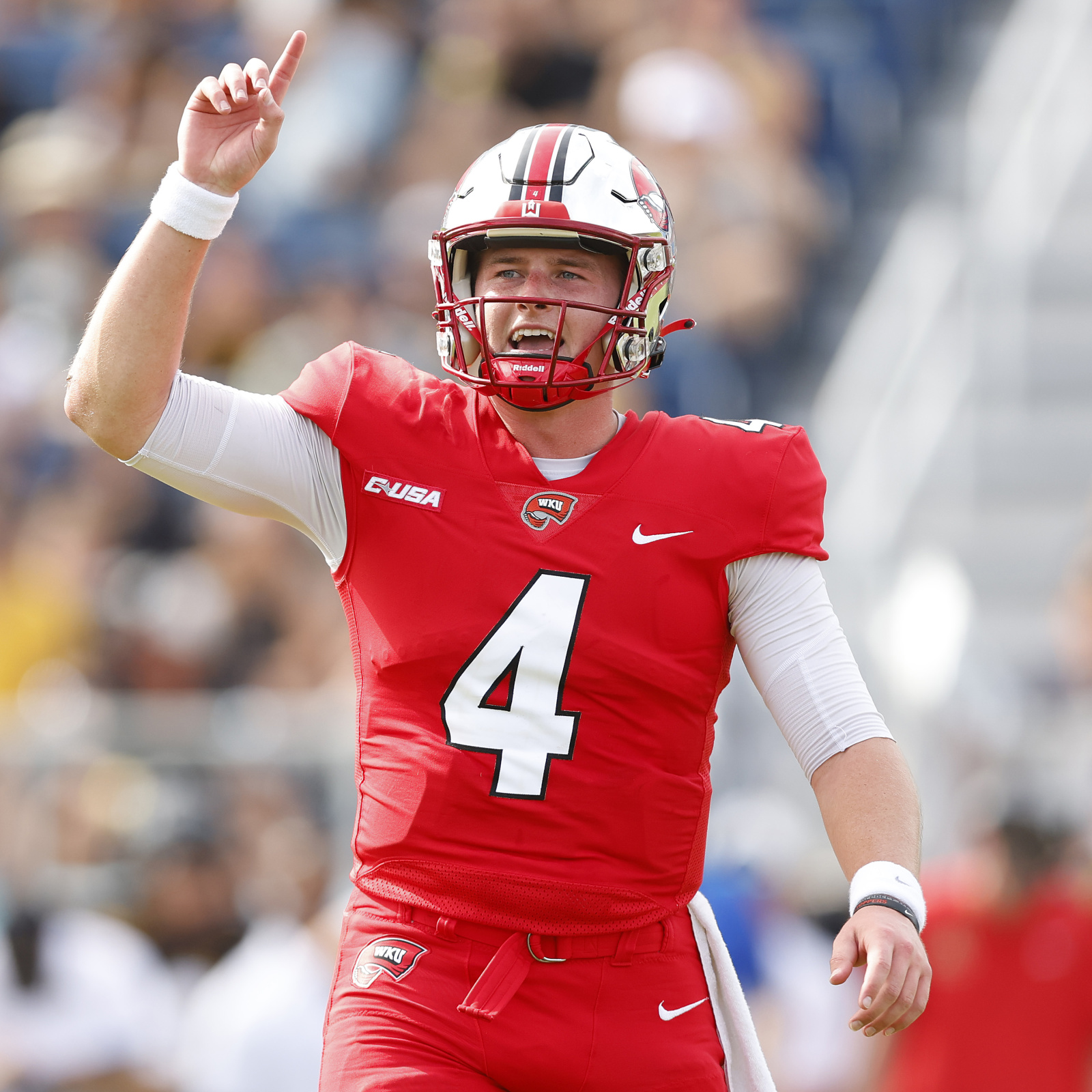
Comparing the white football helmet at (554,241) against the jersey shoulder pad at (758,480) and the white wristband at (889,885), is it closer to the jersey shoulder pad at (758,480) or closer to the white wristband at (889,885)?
the jersey shoulder pad at (758,480)

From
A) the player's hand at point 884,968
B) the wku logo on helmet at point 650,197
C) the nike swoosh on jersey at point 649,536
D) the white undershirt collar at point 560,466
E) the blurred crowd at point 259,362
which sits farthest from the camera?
the blurred crowd at point 259,362

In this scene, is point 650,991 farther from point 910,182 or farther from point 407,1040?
point 910,182

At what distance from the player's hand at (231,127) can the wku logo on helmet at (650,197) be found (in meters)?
0.66

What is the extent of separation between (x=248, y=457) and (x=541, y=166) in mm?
726

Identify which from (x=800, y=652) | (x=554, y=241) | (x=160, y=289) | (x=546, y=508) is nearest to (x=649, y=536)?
(x=546, y=508)

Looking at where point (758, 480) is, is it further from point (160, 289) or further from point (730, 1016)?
point (160, 289)

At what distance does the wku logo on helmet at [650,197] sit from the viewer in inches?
131

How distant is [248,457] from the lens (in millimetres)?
3076

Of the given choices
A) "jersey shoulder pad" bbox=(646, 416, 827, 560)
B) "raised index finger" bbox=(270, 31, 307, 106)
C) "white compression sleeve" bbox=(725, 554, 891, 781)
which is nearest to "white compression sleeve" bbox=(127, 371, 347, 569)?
"raised index finger" bbox=(270, 31, 307, 106)

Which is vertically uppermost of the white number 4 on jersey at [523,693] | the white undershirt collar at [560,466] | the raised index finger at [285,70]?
the raised index finger at [285,70]

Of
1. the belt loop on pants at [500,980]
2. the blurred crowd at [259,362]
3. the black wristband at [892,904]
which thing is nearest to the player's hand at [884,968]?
the black wristband at [892,904]

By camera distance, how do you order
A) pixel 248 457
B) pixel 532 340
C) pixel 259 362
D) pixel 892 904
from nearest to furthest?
1. pixel 892 904
2. pixel 248 457
3. pixel 532 340
4. pixel 259 362

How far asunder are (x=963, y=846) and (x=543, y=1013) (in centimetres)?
438

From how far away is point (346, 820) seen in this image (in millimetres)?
6715
